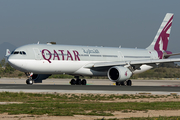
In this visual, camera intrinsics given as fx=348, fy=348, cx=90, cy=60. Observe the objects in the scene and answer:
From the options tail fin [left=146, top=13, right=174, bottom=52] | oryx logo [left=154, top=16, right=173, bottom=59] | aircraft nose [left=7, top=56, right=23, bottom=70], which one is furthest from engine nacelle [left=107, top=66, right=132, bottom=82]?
oryx logo [left=154, top=16, right=173, bottom=59]

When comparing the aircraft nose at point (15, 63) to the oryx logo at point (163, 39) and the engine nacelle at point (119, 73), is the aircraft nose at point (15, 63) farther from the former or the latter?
the oryx logo at point (163, 39)

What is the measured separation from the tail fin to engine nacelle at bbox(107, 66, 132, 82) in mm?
13126

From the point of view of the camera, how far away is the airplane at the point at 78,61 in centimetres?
3431

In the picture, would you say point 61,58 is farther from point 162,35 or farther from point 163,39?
point 163,39

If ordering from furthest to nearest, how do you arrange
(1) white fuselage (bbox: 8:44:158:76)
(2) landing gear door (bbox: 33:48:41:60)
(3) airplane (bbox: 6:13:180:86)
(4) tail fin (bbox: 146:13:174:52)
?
(4) tail fin (bbox: 146:13:174:52)
(2) landing gear door (bbox: 33:48:41:60)
(3) airplane (bbox: 6:13:180:86)
(1) white fuselage (bbox: 8:44:158:76)

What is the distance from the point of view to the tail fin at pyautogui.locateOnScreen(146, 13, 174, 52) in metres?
49.8

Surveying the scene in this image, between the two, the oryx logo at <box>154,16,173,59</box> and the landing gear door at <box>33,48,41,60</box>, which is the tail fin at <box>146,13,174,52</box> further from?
the landing gear door at <box>33,48,41,60</box>

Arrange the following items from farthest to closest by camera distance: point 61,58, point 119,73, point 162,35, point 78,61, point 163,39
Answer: point 163,39 → point 162,35 → point 78,61 → point 119,73 → point 61,58

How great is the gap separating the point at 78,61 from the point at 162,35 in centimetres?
1694

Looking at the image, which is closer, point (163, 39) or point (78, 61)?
point (78, 61)

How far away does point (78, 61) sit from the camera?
38.2 m

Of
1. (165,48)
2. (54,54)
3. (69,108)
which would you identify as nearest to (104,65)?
(54,54)

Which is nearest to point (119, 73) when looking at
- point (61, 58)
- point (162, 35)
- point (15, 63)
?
point (61, 58)

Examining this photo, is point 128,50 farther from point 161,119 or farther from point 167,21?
point 161,119
